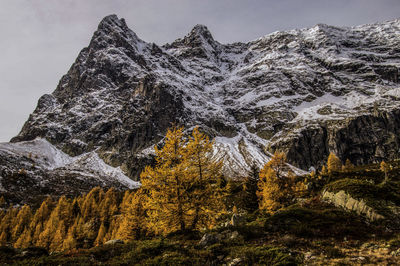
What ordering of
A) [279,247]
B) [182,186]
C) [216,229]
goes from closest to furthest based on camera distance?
[279,247], [216,229], [182,186]

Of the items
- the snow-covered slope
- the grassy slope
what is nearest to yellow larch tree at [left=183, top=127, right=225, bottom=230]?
the grassy slope

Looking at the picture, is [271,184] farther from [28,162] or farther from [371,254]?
[28,162]

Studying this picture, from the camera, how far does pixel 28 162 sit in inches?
6580

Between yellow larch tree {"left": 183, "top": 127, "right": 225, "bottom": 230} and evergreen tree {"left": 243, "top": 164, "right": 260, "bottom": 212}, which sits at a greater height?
yellow larch tree {"left": 183, "top": 127, "right": 225, "bottom": 230}

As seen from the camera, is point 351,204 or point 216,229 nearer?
point 216,229

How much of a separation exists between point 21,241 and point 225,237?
6518cm

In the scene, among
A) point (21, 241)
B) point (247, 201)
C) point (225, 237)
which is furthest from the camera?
point (21, 241)

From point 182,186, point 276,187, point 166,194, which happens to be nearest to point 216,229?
point 182,186

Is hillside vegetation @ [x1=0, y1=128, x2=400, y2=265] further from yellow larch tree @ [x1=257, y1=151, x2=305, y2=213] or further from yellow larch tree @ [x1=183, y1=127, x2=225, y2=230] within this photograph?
yellow larch tree @ [x1=257, y1=151, x2=305, y2=213]

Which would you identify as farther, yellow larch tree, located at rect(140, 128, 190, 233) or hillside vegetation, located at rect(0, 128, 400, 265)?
yellow larch tree, located at rect(140, 128, 190, 233)

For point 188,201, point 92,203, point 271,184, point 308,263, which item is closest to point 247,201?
point 271,184

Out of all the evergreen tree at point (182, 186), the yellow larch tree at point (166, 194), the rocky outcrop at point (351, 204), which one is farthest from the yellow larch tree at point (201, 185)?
the rocky outcrop at point (351, 204)

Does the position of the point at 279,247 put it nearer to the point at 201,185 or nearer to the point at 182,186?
the point at 201,185

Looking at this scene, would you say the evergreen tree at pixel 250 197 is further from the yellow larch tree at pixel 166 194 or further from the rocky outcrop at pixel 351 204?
the yellow larch tree at pixel 166 194
